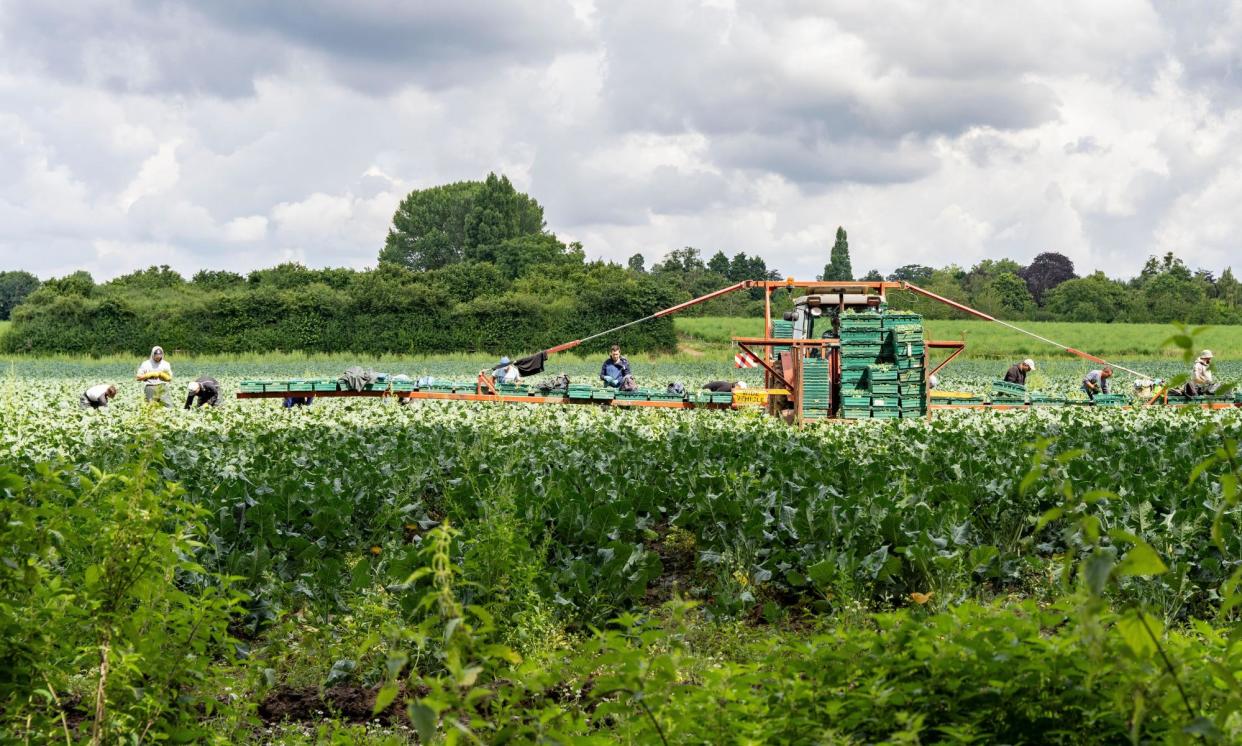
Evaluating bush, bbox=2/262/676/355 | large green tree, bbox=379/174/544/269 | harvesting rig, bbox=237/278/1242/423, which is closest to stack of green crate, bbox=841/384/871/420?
harvesting rig, bbox=237/278/1242/423

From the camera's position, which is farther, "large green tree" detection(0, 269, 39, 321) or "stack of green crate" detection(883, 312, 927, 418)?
"large green tree" detection(0, 269, 39, 321)

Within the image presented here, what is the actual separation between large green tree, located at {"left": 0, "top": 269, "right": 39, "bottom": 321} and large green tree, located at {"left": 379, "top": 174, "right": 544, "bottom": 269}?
3718cm

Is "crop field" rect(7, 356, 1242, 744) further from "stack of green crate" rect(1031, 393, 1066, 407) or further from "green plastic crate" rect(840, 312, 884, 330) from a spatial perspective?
"stack of green crate" rect(1031, 393, 1066, 407)

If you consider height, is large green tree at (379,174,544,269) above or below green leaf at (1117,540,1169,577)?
above

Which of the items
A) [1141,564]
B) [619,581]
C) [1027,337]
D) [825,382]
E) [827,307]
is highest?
[1027,337]

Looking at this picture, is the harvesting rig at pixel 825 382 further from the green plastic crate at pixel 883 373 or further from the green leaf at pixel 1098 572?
the green leaf at pixel 1098 572

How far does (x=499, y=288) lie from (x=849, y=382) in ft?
164

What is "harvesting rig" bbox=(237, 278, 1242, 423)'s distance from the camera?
1508 cm

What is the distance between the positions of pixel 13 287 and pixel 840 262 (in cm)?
8177

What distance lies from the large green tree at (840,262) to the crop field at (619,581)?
282 ft

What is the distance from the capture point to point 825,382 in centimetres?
1545

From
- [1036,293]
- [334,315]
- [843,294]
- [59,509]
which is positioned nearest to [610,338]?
[334,315]

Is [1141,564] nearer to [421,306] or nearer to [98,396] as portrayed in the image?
[98,396]

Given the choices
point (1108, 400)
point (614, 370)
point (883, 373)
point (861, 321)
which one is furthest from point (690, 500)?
point (1108, 400)
